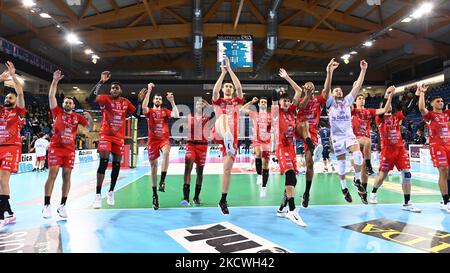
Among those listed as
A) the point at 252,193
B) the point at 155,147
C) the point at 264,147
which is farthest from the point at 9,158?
the point at 264,147

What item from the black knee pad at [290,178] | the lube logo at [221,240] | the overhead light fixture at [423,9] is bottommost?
the lube logo at [221,240]

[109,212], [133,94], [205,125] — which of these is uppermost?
[133,94]

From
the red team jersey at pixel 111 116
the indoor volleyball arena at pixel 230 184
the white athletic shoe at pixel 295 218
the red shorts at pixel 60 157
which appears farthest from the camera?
the red team jersey at pixel 111 116

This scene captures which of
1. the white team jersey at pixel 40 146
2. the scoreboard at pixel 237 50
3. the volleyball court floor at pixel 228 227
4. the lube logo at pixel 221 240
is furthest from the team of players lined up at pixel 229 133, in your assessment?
the scoreboard at pixel 237 50

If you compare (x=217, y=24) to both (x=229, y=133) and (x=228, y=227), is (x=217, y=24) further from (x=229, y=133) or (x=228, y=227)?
(x=228, y=227)

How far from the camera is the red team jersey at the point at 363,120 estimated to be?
24.0 feet

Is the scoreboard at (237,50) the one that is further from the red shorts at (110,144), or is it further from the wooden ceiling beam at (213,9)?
the red shorts at (110,144)

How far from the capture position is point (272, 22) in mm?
18906

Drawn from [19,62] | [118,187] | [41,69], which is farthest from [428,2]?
[41,69]

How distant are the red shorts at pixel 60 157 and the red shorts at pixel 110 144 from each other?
21.7 inches

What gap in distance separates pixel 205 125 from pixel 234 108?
3.65 feet

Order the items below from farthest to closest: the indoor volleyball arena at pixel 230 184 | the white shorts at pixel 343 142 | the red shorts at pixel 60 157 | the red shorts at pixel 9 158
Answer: the white shorts at pixel 343 142 → the red shorts at pixel 60 157 → the red shorts at pixel 9 158 → the indoor volleyball arena at pixel 230 184

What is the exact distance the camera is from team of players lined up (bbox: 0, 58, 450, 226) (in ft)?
16.3
